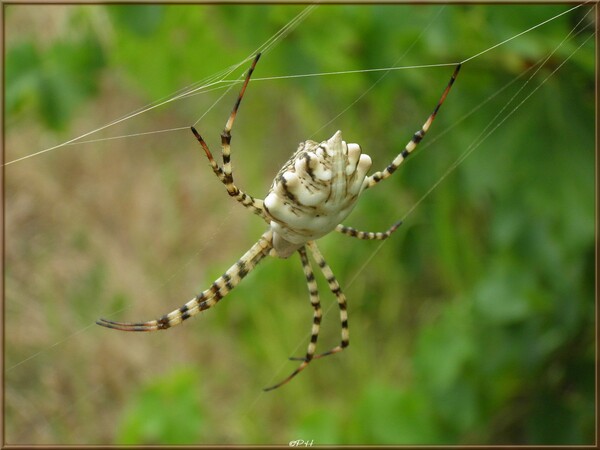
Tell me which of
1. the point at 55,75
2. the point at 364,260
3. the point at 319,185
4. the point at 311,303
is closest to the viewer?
the point at 319,185

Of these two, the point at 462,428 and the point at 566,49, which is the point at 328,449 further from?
the point at 566,49

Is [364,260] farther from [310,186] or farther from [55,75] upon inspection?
[310,186]

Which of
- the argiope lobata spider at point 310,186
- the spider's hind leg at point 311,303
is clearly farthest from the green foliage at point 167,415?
the argiope lobata spider at point 310,186

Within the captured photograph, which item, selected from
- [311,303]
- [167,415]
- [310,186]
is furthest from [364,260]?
[310,186]

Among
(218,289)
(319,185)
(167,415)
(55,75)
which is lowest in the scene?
(319,185)

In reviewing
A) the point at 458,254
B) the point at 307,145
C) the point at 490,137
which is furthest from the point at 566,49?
the point at 458,254

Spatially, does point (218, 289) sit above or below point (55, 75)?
below
